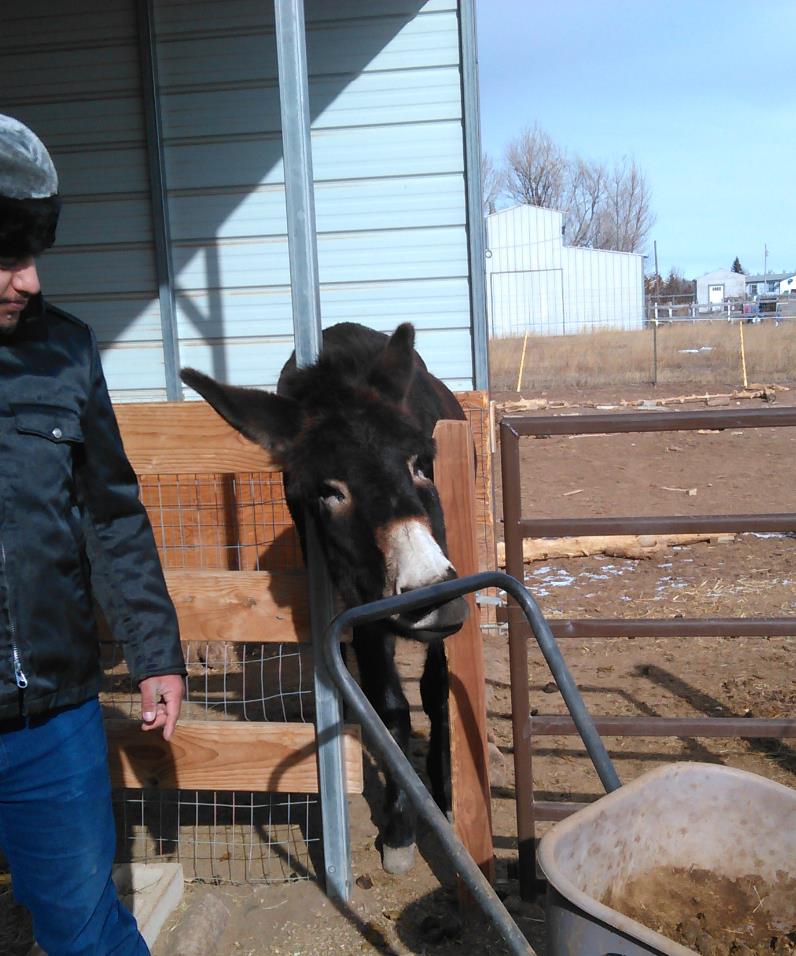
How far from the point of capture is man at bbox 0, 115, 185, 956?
194cm

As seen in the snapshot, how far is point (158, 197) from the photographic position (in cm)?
645

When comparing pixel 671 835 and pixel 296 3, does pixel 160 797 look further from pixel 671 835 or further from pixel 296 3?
pixel 296 3

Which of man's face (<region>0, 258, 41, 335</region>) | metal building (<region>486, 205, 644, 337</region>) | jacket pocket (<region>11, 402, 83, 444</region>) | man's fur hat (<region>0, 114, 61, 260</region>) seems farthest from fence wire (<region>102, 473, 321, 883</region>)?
metal building (<region>486, 205, 644, 337</region>)

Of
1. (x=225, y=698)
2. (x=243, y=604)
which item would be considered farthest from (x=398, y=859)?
(x=225, y=698)

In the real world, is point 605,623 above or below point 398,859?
above

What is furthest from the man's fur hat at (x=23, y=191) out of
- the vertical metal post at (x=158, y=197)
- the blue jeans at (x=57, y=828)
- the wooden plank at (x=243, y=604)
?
the vertical metal post at (x=158, y=197)

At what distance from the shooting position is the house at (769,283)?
229 ft

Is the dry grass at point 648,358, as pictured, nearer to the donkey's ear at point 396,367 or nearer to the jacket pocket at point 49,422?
the donkey's ear at point 396,367

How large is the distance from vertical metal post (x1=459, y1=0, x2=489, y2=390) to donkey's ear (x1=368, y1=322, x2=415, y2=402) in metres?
2.70

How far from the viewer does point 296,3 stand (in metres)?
2.97

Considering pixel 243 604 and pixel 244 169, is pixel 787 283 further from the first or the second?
pixel 243 604

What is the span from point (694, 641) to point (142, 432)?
13.5ft

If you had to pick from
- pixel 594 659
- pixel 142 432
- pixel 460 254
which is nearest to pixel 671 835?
pixel 142 432

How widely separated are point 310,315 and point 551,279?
4277cm
